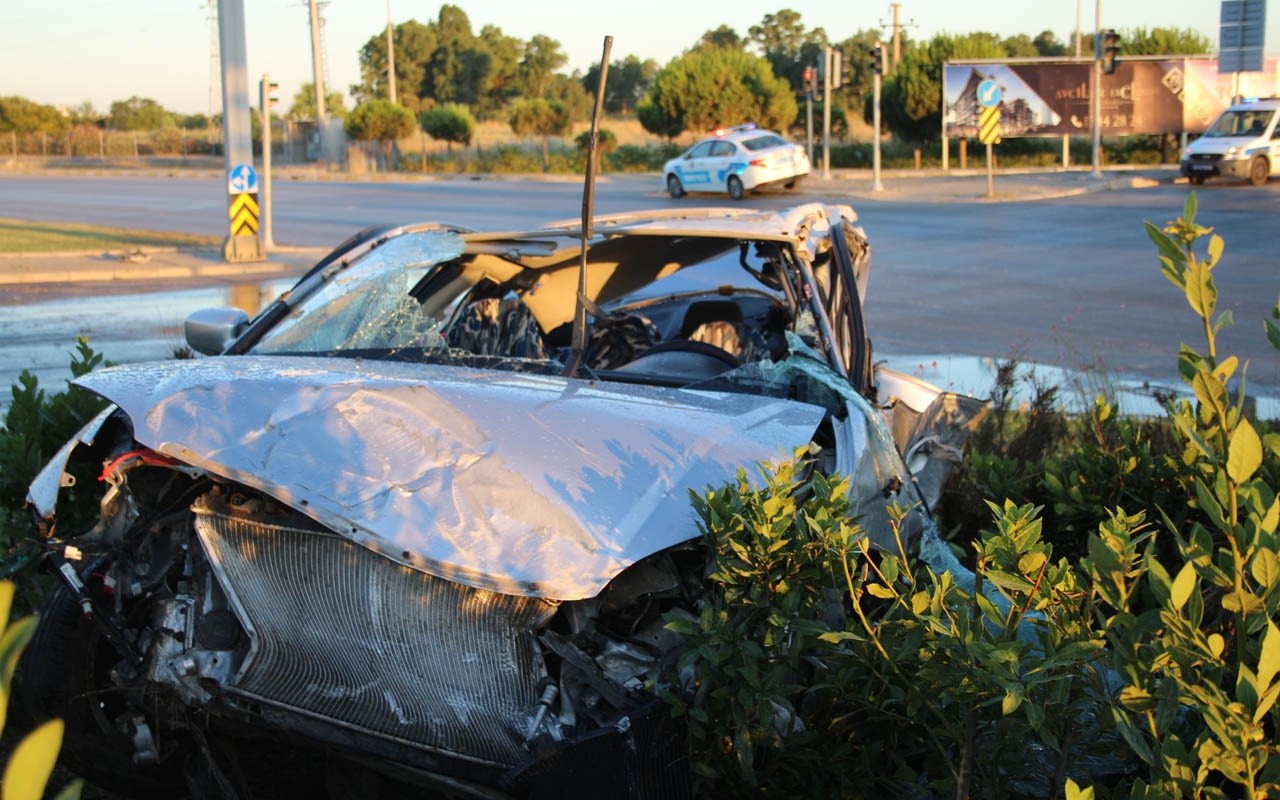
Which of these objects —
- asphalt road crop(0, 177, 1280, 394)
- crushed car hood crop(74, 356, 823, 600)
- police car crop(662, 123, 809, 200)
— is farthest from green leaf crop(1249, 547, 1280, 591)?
police car crop(662, 123, 809, 200)

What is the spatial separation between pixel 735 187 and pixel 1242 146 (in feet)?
38.2

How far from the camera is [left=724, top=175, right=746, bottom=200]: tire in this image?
27.0 m

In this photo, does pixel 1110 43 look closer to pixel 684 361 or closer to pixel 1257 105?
pixel 1257 105

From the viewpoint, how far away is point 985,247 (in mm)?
17312

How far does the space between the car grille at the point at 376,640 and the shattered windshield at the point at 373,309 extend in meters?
1.47

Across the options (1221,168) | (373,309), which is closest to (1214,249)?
(373,309)

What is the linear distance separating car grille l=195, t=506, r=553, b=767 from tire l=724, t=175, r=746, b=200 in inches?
983

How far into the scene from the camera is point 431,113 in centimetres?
5294

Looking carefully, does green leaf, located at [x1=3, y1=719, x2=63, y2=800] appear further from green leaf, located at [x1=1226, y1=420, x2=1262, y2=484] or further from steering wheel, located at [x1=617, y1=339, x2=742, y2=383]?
steering wheel, located at [x1=617, y1=339, x2=742, y2=383]

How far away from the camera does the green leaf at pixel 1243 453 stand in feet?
6.03

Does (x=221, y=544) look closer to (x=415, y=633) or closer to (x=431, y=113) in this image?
(x=415, y=633)

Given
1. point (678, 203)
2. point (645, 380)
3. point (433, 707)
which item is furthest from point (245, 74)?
point (433, 707)

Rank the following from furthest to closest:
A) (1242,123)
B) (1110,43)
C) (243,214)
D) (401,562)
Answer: (1110,43) < (1242,123) < (243,214) < (401,562)

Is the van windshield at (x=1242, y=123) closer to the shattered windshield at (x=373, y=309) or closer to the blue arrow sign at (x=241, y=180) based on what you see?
the blue arrow sign at (x=241, y=180)
